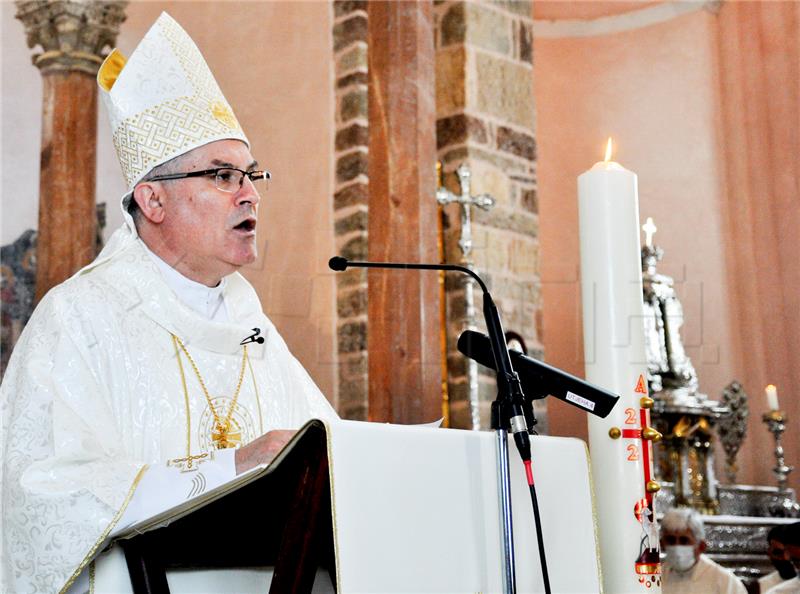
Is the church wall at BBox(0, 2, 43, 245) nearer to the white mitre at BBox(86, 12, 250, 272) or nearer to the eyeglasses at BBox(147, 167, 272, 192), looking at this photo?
the white mitre at BBox(86, 12, 250, 272)

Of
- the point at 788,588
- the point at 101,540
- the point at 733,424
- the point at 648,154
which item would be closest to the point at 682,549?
the point at 788,588

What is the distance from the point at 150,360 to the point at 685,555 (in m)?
2.68

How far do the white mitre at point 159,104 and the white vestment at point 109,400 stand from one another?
205 mm

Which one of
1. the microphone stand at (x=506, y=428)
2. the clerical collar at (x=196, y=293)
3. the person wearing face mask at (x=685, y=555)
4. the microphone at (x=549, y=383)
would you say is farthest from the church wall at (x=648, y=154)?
the microphone stand at (x=506, y=428)

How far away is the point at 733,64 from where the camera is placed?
6.44m

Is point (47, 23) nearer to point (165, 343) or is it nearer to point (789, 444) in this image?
point (165, 343)

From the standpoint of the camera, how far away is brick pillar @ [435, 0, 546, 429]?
15.7 ft

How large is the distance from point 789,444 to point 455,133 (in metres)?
2.43

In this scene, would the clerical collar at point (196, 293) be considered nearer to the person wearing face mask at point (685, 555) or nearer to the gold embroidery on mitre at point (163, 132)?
Answer: the gold embroidery on mitre at point (163, 132)

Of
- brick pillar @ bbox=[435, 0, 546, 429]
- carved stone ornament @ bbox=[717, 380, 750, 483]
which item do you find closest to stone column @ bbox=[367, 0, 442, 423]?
brick pillar @ bbox=[435, 0, 546, 429]

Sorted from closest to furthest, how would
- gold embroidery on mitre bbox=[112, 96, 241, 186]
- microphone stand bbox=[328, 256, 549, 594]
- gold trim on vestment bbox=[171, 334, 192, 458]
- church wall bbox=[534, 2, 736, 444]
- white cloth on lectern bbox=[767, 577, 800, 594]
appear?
microphone stand bbox=[328, 256, 549, 594]
gold trim on vestment bbox=[171, 334, 192, 458]
gold embroidery on mitre bbox=[112, 96, 241, 186]
white cloth on lectern bbox=[767, 577, 800, 594]
church wall bbox=[534, 2, 736, 444]

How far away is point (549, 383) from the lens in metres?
1.70

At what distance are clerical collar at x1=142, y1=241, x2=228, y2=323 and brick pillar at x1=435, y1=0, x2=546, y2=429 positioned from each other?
7.89ft

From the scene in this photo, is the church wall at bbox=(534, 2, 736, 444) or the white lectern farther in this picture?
the church wall at bbox=(534, 2, 736, 444)
